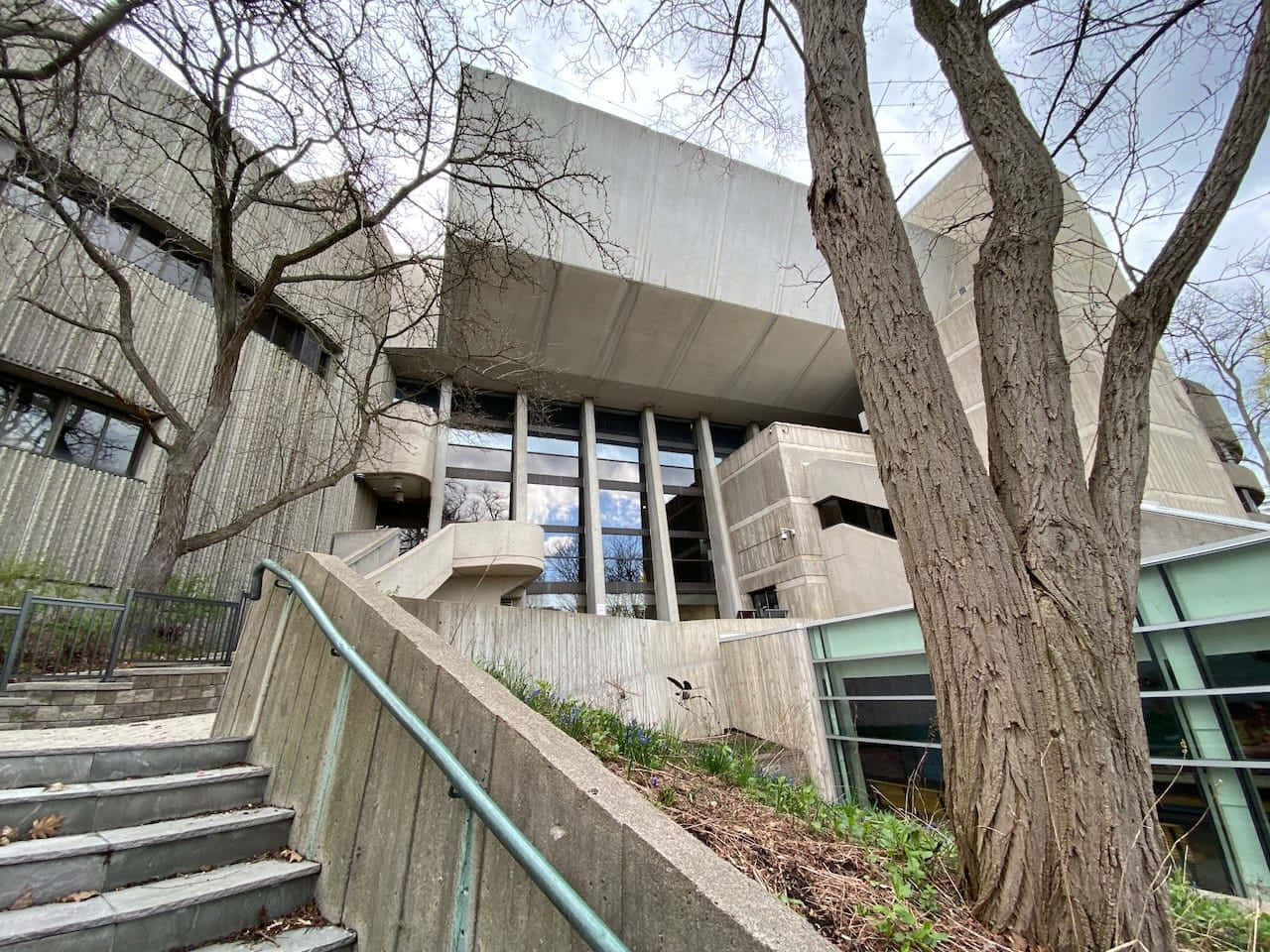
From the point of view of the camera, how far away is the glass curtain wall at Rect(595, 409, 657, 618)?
71.0 feet

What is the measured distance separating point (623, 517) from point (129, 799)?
2083 cm

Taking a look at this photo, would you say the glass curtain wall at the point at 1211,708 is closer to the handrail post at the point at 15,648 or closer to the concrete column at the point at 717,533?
the handrail post at the point at 15,648

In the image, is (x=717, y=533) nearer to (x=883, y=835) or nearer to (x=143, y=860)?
(x=883, y=835)

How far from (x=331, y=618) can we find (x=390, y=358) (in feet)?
62.7

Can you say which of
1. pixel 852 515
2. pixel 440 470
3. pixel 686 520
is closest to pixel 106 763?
pixel 440 470

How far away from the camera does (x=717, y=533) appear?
23000 millimetres

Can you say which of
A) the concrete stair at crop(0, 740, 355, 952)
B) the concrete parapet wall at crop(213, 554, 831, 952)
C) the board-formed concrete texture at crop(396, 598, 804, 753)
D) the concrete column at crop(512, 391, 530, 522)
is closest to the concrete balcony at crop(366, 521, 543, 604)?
the board-formed concrete texture at crop(396, 598, 804, 753)

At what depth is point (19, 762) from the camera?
2398mm

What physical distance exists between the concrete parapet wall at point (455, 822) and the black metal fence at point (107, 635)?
17.5ft

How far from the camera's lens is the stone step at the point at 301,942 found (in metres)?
1.82

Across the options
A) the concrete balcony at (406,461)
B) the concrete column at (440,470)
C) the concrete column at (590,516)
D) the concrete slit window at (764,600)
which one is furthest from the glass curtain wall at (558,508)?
the concrete slit window at (764,600)

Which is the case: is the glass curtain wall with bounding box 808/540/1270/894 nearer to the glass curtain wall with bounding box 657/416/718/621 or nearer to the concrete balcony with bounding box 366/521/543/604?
the concrete balcony with bounding box 366/521/543/604

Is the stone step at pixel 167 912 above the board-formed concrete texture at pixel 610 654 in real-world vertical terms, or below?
below

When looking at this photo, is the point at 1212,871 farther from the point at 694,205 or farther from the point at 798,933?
the point at 694,205
